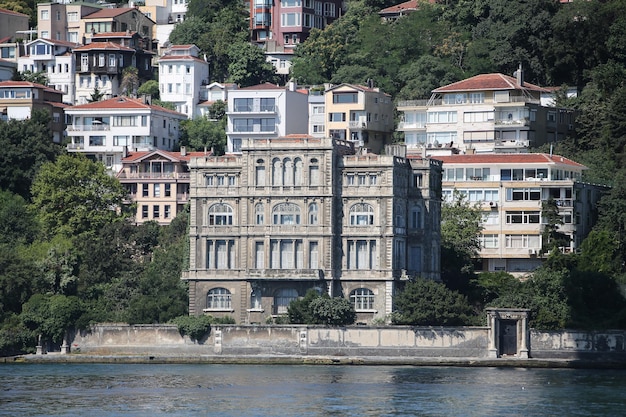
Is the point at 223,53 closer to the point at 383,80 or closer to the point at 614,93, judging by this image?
the point at 383,80

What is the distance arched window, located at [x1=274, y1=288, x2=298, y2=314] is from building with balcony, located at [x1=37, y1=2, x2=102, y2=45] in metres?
67.7

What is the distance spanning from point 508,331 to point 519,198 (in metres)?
19.5

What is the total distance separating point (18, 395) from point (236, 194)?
25.8 metres

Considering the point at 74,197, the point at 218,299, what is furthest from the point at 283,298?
the point at 74,197

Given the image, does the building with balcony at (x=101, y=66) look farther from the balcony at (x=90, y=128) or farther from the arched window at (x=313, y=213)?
the arched window at (x=313, y=213)

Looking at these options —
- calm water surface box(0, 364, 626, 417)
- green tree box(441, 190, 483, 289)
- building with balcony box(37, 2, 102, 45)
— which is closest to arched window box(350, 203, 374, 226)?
green tree box(441, 190, 483, 289)

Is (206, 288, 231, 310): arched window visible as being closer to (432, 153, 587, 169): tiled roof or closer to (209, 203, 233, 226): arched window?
(209, 203, 233, 226): arched window

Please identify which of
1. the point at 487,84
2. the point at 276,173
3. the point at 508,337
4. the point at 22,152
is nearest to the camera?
the point at 508,337

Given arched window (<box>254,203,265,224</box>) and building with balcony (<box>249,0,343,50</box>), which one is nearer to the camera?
arched window (<box>254,203,265,224</box>)

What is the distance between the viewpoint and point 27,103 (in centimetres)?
14912

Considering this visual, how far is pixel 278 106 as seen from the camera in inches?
5655

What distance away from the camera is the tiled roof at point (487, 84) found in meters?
136

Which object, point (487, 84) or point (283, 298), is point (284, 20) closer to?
point (487, 84)

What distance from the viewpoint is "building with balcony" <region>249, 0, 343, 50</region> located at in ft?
546
